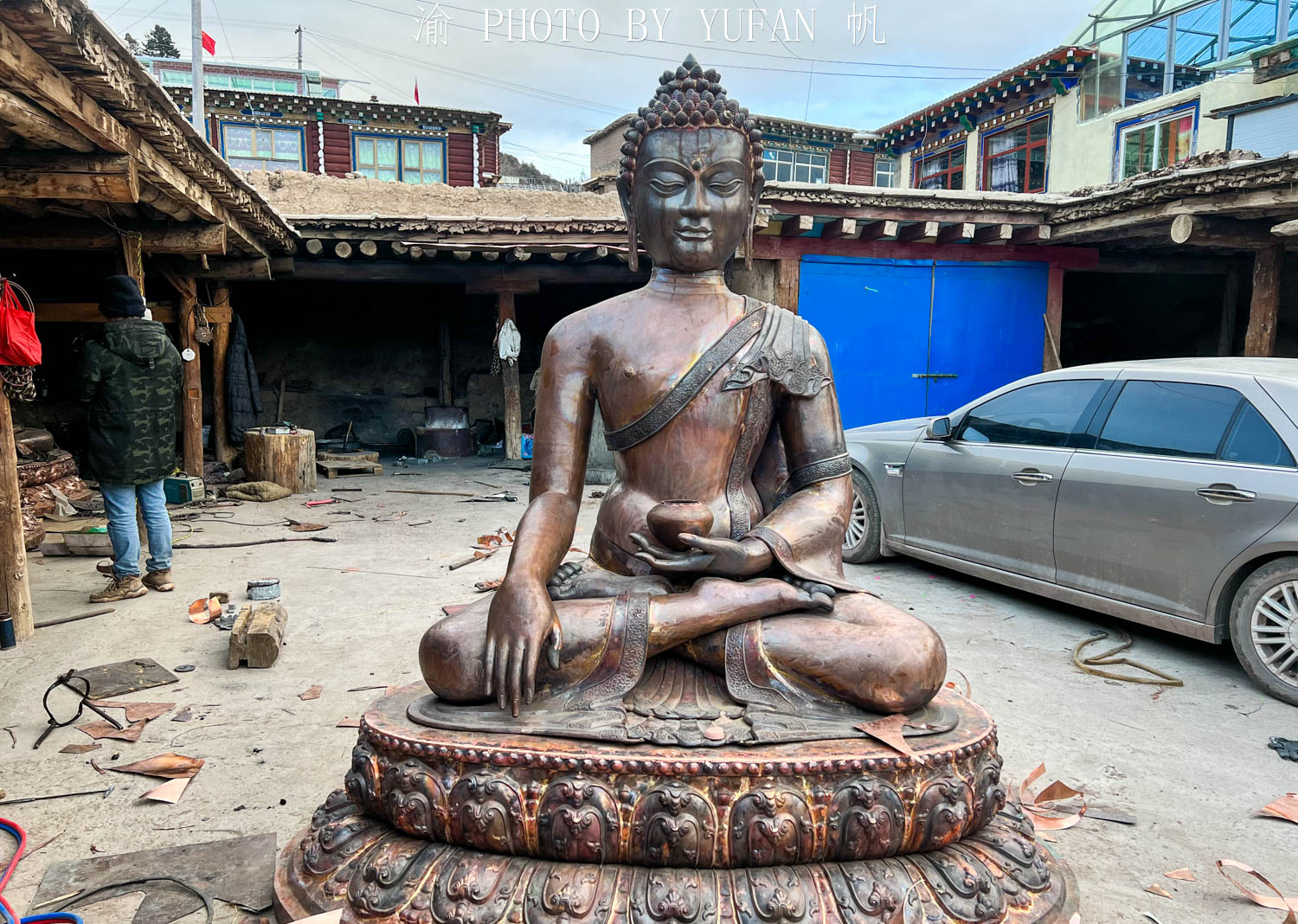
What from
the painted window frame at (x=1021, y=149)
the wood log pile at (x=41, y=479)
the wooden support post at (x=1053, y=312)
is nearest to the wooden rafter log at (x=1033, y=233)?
the wooden support post at (x=1053, y=312)

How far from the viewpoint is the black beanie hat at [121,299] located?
5.25 meters

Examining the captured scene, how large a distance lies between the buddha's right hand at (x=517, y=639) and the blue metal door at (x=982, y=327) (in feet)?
27.6

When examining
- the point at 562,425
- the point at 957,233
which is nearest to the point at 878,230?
the point at 957,233

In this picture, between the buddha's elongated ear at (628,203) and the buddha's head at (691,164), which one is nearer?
the buddha's head at (691,164)

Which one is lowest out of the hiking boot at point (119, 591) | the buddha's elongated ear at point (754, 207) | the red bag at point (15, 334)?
the hiking boot at point (119, 591)

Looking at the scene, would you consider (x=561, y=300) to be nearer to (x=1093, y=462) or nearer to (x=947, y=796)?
(x=1093, y=462)

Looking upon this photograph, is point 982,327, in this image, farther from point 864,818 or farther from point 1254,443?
point 864,818

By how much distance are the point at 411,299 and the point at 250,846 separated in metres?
11.9

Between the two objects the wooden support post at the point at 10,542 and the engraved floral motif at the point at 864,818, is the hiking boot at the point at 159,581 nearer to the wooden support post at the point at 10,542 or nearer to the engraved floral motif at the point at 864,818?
the wooden support post at the point at 10,542

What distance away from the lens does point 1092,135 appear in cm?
1614

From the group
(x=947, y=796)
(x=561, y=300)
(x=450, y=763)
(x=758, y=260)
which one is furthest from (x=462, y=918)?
(x=561, y=300)

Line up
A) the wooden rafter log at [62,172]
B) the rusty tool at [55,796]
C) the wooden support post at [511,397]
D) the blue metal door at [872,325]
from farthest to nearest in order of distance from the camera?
the wooden support post at [511,397] < the blue metal door at [872,325] < the wooden rafter log at [62,172] < the rusty tool at [55,796]

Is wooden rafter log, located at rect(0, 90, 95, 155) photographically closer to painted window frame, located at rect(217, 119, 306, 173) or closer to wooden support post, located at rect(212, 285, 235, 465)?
wooden support post, located at rect(212, 285, 235, 465)

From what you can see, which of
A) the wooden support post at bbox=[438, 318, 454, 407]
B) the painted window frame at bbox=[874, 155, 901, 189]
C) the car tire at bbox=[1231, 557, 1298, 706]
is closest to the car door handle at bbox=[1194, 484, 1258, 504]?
the car tire at bbox=[1231, 557, 1298, 706]
